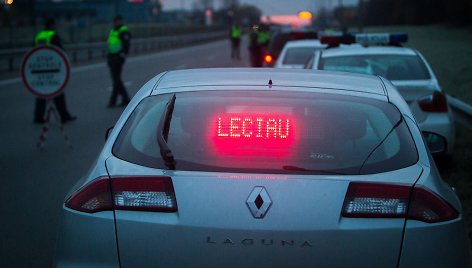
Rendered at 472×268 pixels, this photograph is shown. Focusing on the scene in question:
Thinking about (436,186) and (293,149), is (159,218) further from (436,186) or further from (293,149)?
(436,186)

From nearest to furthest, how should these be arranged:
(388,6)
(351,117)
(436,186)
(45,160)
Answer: (436,186), (351,117), (45,160), (388,6)

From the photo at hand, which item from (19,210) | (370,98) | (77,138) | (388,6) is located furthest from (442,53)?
(388,6)

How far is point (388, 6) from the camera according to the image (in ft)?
228

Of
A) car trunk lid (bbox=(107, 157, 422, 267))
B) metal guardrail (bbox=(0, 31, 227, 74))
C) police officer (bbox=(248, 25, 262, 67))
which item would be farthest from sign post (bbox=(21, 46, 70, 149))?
metal guardrail (bbox=(0, 31, 227, 74))

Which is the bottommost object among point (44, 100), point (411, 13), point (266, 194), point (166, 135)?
point (411, 13)

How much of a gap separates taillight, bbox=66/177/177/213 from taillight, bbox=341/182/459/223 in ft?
2.48

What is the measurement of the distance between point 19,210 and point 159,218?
447cm

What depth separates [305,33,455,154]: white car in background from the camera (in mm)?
8500

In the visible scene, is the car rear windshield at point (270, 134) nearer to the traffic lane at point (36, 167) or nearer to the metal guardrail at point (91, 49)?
the traffic lane at point (36, 167)

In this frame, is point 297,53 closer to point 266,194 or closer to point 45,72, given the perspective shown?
point 45,72

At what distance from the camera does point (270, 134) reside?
363 centimetres

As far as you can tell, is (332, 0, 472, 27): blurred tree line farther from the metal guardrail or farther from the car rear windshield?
the car rear windshield

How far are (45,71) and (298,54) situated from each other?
7058 millimetres

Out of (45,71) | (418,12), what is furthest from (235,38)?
(45,71)
